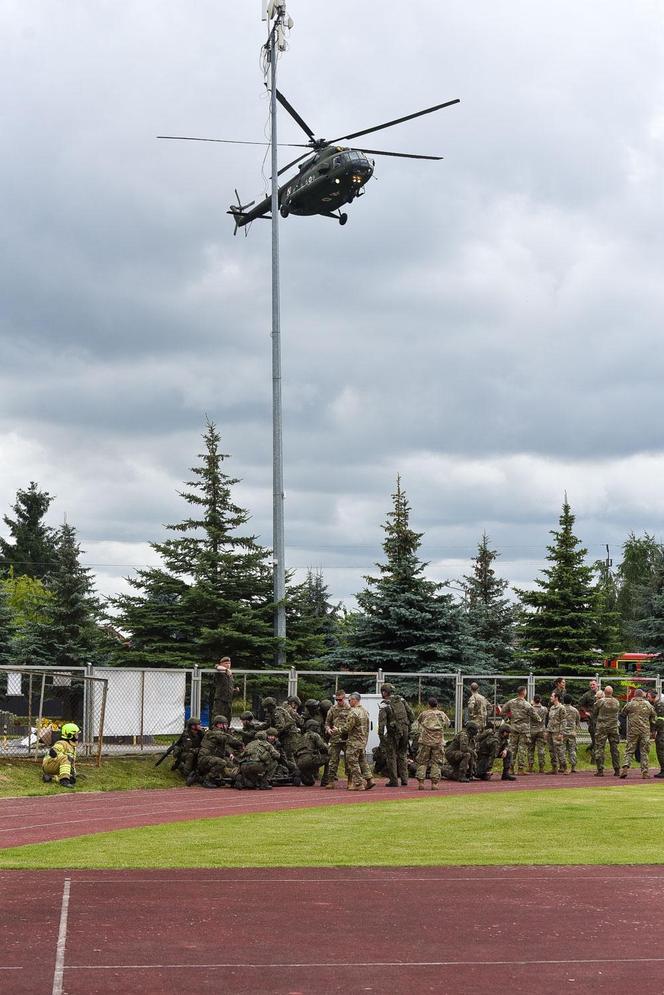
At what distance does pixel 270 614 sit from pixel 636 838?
22675 mm

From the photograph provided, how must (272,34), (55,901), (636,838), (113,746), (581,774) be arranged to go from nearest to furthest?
(55,901)
(636,838)
(113,746)
(581,774)
(272,34)

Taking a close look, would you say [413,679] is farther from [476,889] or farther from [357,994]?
[357,994]

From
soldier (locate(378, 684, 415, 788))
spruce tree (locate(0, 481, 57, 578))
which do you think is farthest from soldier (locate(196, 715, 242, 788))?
spruce tree (locate(0, 481, 57, 578))

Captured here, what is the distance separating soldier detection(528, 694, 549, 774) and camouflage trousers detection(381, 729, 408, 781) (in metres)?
3.99

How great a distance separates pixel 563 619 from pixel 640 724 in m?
14.5

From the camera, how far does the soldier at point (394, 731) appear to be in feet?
76.4

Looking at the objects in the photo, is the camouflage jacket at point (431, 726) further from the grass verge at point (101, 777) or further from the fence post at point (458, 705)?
the fence post at point (458, 705)

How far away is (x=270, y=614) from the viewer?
3812 cm

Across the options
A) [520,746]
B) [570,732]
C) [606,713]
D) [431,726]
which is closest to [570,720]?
[570,732]

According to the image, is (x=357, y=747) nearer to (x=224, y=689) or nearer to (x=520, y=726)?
(x=224, y=689)

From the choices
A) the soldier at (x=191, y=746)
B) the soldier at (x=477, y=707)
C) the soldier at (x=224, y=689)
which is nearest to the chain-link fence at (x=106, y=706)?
the soldier at (x=224, y=689)

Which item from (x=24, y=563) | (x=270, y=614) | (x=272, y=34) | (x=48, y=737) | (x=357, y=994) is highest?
(x=272, y=34)

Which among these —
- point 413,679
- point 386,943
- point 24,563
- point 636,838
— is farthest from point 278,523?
point 24,563

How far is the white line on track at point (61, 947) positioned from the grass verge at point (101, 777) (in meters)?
9.62
